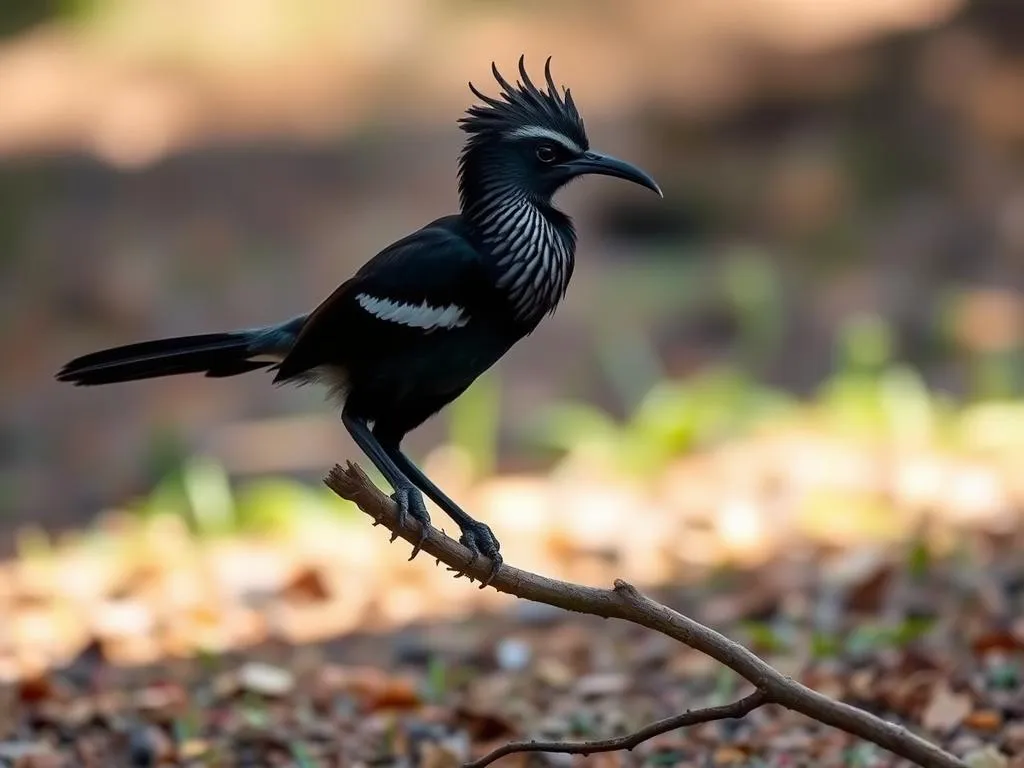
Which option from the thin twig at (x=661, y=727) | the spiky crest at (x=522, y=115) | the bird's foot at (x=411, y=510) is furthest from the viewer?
the spiky crest at (x=522, y=115)

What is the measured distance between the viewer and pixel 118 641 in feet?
14.8

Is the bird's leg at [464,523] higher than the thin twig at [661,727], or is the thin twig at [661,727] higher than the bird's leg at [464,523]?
the bird's leg at [464,523]

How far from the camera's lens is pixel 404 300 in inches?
122

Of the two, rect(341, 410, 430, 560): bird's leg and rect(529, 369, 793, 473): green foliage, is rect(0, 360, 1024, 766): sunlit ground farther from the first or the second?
rect(341, 410, 430, 560): bird's leg

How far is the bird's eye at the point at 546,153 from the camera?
10.6 ft

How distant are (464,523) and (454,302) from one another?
1.69 feet

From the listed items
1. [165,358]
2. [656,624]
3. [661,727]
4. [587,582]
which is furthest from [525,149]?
[587,582]

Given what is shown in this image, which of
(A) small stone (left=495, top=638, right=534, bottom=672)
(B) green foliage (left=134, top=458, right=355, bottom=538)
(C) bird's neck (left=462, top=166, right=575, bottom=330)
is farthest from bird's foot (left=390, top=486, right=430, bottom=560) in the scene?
(B) green foliage (left=134, top=458, right=355, bottom=538)

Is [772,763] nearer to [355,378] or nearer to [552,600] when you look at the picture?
[552,600]

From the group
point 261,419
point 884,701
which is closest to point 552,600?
point 884,701

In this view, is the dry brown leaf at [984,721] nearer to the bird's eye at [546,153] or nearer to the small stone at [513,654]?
the small stone at [513,654]

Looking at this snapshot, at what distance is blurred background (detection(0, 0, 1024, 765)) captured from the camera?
210 inches

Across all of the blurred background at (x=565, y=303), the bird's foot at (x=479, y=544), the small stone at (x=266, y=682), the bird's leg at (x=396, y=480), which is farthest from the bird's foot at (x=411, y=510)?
the blurred background at (x=565, y=303)

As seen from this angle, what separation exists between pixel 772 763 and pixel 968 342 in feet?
16.9
